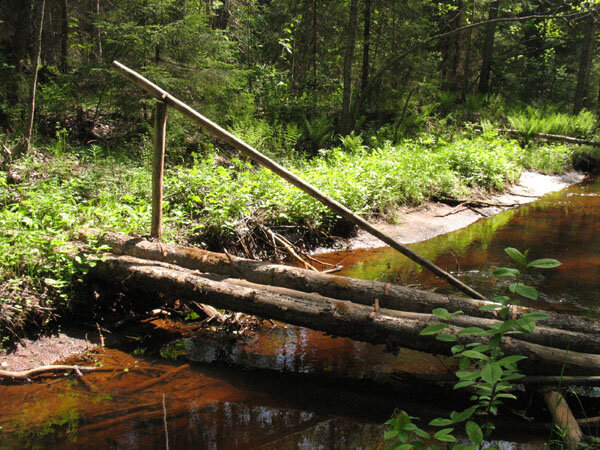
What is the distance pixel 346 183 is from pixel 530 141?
11353 millimetres

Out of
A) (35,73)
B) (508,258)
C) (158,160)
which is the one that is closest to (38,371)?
(158,160)

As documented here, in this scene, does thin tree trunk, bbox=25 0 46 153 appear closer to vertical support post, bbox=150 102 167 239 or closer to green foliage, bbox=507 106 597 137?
vertical support post, bbox=150 102 167 239

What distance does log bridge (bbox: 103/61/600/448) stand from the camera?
3811 millimetres

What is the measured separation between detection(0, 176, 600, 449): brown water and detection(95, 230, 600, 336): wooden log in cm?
63

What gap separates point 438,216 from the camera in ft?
34.2

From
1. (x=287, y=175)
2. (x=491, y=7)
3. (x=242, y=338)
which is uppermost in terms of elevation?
(x=491, y=7)

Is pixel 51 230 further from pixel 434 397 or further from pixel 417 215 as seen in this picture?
pixel 417 215

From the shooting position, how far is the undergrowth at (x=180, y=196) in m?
4.99

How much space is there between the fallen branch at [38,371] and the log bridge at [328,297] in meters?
1.08

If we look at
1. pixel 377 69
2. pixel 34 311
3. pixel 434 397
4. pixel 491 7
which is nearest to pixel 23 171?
pixel 34 311

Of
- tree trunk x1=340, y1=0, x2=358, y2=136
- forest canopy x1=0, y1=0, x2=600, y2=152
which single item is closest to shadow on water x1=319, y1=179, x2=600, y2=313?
forest canopy x1=0, y1=0, x2=600, y2=152

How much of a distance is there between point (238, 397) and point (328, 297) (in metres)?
1.30

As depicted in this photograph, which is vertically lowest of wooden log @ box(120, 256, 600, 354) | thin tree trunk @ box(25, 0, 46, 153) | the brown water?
the brown water

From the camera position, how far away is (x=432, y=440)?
134 inches
